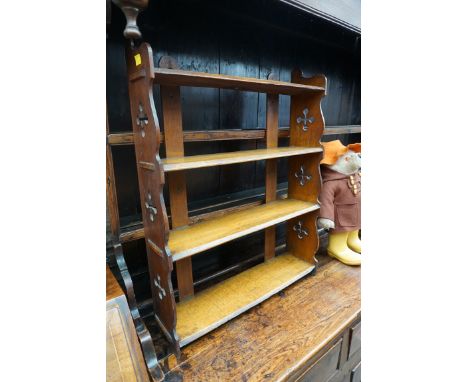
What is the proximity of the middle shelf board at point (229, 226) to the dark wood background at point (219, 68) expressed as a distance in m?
0.14

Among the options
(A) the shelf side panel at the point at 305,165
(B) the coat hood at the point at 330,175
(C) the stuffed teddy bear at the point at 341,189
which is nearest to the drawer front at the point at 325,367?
(A) the shelf side panel at the point at 305,165

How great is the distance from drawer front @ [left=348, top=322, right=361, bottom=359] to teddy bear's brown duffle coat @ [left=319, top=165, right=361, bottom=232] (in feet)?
1.55

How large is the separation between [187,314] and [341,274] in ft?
2.64

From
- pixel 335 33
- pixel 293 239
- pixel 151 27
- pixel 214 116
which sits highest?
pixel 335 33

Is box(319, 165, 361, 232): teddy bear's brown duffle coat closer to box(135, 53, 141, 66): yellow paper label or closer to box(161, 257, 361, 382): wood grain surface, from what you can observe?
box(161, 257, 361, 382): wood grain surface

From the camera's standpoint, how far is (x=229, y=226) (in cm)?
104

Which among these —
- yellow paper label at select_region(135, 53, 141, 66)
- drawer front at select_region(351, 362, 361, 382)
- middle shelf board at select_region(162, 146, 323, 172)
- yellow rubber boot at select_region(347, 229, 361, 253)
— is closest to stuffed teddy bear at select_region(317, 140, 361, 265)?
yellow rubber boot at select_region(347, 229, 361, 253)

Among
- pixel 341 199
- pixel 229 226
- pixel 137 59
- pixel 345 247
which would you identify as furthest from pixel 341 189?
pixel 137 59

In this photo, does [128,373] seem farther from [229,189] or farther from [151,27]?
[151,27]

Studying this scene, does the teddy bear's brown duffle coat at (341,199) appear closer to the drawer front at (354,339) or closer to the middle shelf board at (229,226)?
the middle shelf board at (229,226)
